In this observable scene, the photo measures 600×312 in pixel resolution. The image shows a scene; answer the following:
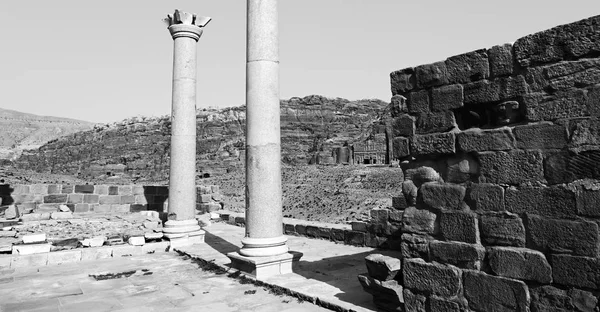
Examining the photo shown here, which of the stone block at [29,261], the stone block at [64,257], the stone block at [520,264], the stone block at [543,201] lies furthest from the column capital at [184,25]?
the stone block at [520,264]

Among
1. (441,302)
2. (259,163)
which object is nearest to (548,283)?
(441,302)

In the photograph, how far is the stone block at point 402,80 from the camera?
16.2ft

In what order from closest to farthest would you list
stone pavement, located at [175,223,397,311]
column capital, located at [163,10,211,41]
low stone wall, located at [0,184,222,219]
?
1. stone pavement, located at [175,223,397,311]
2. column capital, located at [163,10,211,41]
3. low stone wall, located at [0,184,222,219]

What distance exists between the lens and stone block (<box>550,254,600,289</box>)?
132 inches

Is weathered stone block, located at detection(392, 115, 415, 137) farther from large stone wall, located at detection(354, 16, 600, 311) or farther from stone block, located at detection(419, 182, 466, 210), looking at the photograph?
stone block, located at detection(419, 182, 466, 210)

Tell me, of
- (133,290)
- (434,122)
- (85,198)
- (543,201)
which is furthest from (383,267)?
(85,198)

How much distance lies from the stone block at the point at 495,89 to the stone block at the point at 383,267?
6.84 ft

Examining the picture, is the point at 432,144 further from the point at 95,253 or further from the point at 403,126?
the point at 95,253

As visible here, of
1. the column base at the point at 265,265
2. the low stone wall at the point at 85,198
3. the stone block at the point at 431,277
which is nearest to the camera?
the stone block at the point at 431,277

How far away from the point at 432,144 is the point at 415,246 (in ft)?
3.90

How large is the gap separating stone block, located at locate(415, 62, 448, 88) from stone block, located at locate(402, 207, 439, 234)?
1.47 meters

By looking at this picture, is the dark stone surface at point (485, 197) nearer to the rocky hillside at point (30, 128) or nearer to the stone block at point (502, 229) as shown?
the stone block at point (502, 229)

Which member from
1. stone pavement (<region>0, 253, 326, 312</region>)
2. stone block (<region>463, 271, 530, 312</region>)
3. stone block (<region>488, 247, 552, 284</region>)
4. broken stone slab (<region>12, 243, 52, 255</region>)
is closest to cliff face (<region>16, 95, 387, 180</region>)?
broken stone slab (<region>12, 243, 52, 255</region>)

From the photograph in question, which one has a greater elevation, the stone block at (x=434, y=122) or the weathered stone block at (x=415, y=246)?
the stone block at (x=434, y=122)
